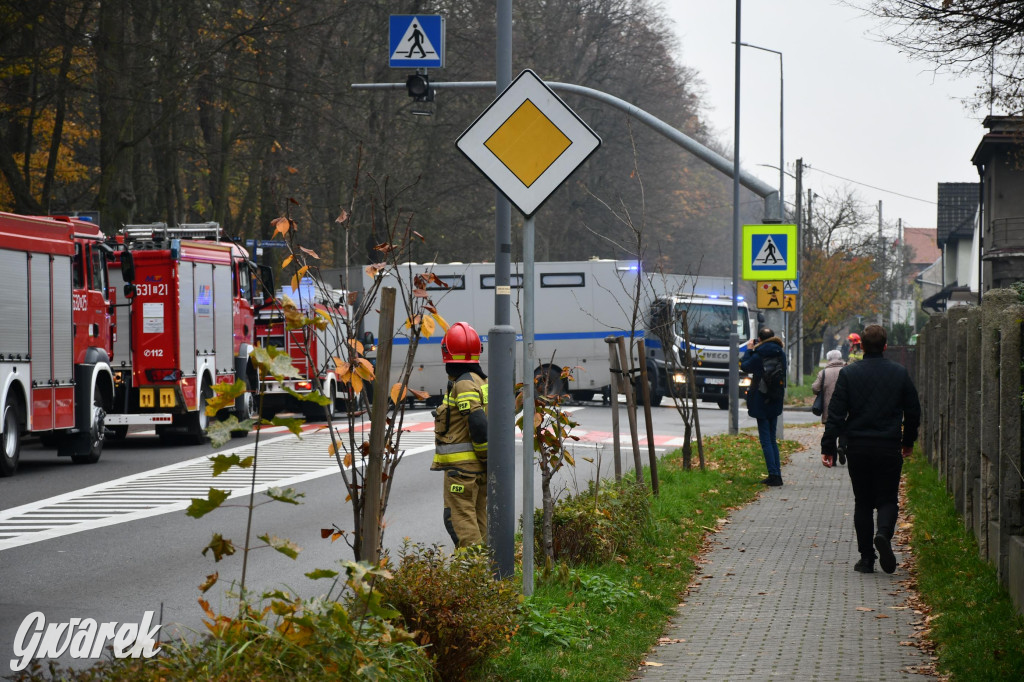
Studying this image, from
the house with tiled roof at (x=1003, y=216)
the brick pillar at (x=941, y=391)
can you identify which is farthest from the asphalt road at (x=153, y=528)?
the house with tiled roof at (x=1003, y=216)

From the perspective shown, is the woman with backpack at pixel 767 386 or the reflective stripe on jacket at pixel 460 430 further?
the woman with backpack at pixel 767 386

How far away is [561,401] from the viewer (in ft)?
31.1

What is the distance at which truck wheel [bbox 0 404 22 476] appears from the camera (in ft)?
54.7

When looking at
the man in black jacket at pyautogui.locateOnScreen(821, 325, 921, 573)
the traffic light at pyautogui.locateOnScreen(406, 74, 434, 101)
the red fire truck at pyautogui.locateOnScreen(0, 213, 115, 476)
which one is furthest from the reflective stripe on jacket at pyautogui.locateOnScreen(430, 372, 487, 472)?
the traffic light at pyautogui.locateOnScreen(406, 74, 434, 101)

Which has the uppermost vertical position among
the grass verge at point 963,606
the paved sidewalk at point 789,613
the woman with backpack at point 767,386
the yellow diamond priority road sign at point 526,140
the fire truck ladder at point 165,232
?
the fire truck ladder at point 165,232

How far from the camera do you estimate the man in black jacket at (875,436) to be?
31.6 feet

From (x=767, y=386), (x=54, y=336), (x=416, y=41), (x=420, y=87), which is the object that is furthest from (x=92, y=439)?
(x=767, y=386)

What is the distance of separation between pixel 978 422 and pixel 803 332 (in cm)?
3964

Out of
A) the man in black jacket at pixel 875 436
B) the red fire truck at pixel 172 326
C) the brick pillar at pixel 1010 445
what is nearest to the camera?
the brick pillar at pixel 1010 445

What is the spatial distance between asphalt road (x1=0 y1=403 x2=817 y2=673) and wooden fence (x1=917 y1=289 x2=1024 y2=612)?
2.81 metres

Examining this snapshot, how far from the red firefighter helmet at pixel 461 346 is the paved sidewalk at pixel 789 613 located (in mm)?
1963

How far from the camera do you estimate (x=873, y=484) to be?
971 centimetres

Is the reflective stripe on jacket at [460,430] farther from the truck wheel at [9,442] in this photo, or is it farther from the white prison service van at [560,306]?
the white prison service van at [560,306]

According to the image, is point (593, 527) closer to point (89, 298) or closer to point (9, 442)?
point (9, 442)
